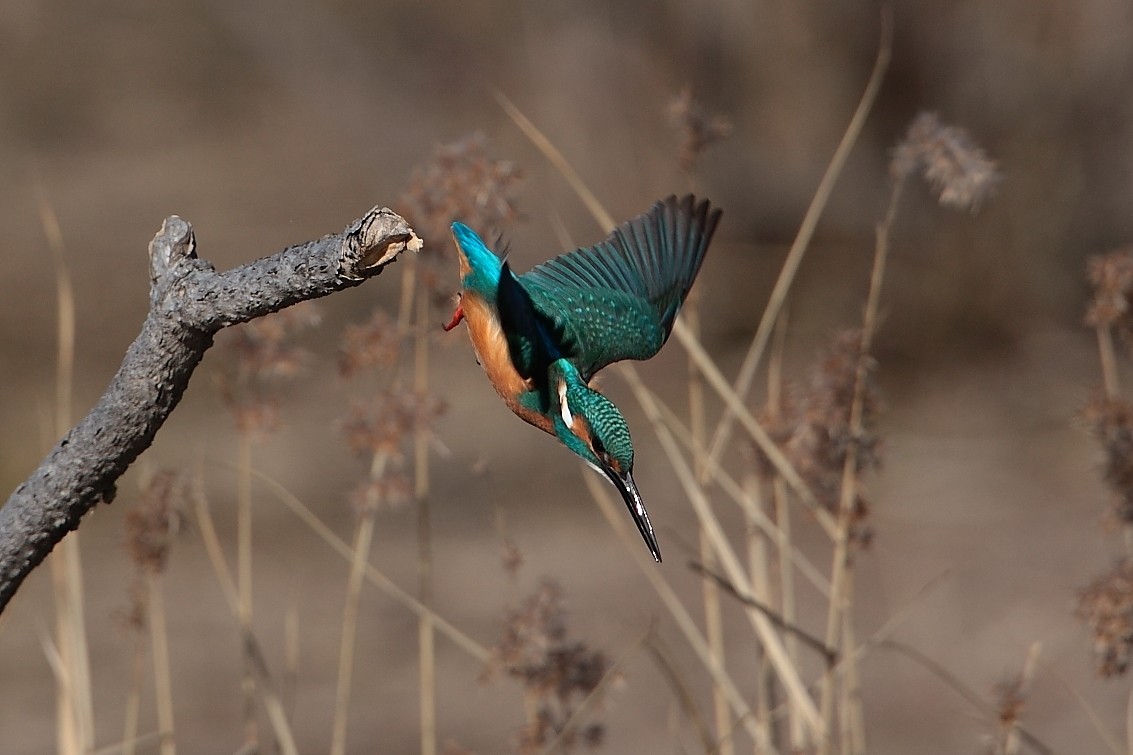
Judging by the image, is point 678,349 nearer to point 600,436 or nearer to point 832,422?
point 832,422

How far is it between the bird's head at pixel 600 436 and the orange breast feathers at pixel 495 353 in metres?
0.04

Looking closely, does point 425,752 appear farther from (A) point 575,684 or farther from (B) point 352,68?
(B) point 352,68

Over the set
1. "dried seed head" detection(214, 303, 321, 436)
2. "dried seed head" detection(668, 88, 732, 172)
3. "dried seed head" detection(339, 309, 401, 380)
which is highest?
"dried seed head" detection(668, 88, 732, 172)

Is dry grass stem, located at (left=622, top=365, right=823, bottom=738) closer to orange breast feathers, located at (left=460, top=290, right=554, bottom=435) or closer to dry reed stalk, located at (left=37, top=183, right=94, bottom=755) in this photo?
orange breast feathers, located at (left=460, top=290, right=554, bottom=435)

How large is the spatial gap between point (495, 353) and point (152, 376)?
55 centimetres

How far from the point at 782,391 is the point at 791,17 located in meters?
3.78

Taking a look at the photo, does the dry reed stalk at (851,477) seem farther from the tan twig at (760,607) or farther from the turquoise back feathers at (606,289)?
the turquoise back feathers at (606,289)

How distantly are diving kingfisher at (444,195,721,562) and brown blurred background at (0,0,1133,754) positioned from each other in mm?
2268

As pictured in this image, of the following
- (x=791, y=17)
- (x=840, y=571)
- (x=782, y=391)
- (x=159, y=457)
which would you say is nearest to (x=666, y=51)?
(x=791, y=17)

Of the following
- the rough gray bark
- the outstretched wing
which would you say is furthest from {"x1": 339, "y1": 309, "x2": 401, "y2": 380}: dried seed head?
the rough gray bark

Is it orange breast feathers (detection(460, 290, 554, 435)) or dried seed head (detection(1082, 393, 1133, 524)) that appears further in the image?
dried seed head (detection(1082, 393, 1133, 524))

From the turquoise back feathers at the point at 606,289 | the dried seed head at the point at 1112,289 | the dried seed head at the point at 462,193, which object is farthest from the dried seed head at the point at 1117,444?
the dried seed head at the point at 462,193

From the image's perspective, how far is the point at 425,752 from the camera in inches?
88.0

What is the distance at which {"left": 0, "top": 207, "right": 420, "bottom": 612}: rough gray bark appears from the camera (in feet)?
4.17
